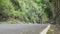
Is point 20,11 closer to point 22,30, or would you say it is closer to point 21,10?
point 21,10

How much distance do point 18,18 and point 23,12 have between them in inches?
75.9

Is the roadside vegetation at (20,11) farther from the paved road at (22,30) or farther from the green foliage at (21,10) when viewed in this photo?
the paved road at (22,30)

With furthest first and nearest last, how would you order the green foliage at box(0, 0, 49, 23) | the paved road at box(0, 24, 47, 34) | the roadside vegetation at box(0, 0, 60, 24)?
the green foliage at box(0, 0, 49, 23), the roadside vegetation at box(0, 0, 60, 24), the paved road at box(0, 24, 47, 34)

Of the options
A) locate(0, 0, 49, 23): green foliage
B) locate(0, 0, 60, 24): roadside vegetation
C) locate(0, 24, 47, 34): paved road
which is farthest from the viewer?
locate(0, 0, 49, 23): green foliage

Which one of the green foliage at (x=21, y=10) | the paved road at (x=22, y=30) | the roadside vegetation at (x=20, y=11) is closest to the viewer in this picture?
the paved road at (x=22, y=30)

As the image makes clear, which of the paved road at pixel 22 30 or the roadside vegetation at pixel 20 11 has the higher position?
the paved road at pixel 22 30

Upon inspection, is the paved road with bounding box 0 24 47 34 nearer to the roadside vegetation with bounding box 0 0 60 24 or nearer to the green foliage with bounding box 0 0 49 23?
the roadside vegetation with bounding box 0 0 60 24

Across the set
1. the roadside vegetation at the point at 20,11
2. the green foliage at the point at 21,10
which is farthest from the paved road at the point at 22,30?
the green foliage at the point at 21,10

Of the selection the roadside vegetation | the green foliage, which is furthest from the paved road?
the green foliage

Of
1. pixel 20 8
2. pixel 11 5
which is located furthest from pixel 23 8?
pixel 11 5

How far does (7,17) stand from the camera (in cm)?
3800

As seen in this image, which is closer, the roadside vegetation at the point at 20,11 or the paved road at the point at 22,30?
the paved road at the point at 22,30

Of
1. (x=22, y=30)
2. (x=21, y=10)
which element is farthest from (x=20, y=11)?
(x=22, y=30)

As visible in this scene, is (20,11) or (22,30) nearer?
(22,30)
